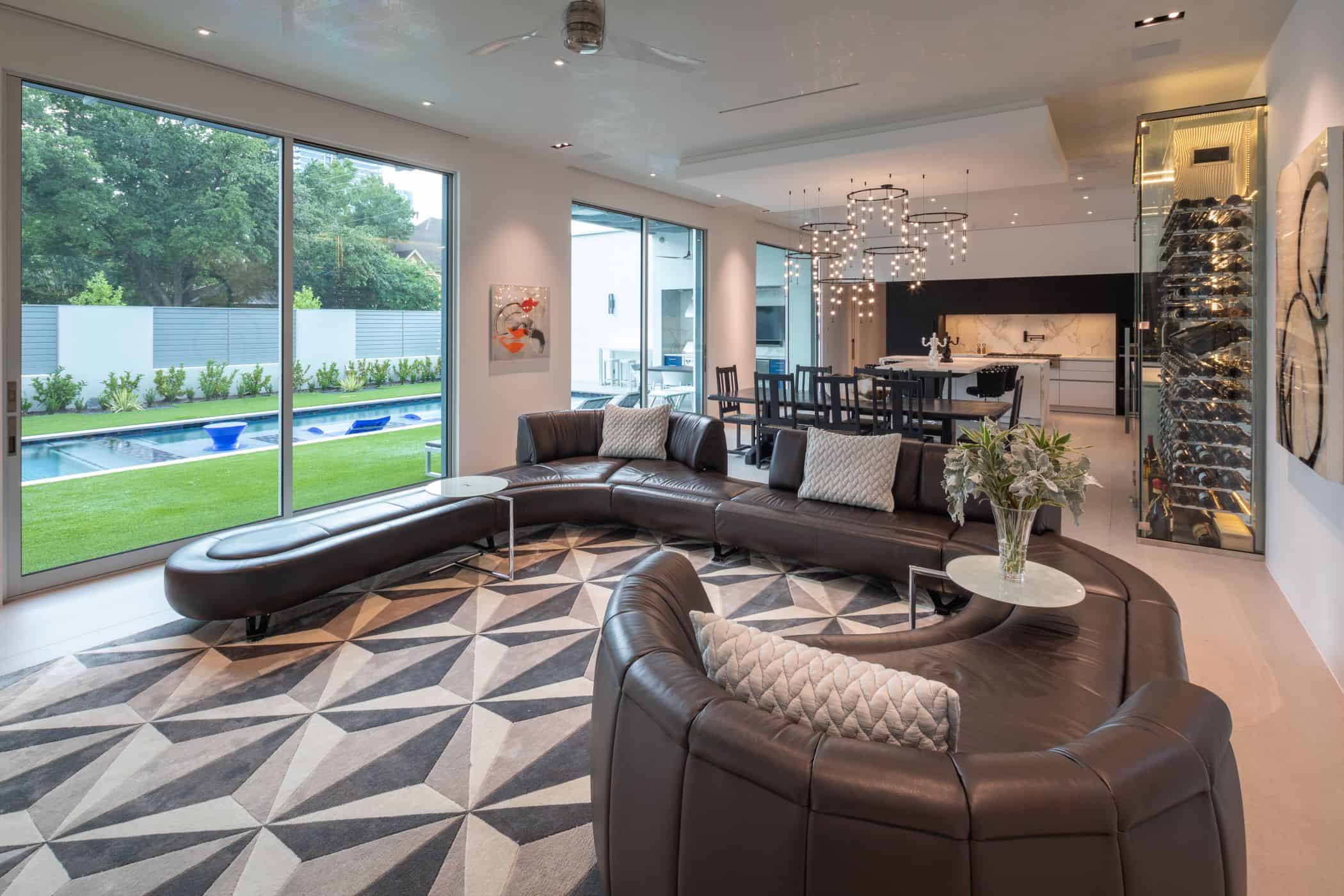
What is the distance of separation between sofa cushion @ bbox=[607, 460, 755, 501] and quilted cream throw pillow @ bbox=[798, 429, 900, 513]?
1.72ft

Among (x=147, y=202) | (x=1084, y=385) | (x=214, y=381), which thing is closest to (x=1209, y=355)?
(x=214, y=381)

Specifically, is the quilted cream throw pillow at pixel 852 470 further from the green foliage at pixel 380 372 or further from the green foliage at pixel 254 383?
the green foliage at pixel 254 383

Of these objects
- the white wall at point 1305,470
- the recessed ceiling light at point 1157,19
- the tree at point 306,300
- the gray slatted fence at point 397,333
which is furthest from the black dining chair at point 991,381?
the tree at point 306,300

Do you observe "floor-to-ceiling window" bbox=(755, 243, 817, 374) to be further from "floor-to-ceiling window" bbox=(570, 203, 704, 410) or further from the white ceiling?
the white ceiling

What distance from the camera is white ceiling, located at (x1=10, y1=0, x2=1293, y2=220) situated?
4.06 metres

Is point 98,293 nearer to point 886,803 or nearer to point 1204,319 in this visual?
point 886,803

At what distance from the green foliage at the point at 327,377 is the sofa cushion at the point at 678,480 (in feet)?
7.65

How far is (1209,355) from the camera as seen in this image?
197 inches

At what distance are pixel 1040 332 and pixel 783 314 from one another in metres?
4.78

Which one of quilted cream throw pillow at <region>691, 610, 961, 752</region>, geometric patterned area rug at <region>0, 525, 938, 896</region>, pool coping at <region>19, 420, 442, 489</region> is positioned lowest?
geometric patterned area rug at <region>0, 525, 938, 896</region>

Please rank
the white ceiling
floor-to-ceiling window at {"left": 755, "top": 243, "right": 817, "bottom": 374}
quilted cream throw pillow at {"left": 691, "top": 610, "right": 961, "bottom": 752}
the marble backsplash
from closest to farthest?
quilted cream throw pillow at {"left": 691, "top": 610, "right": 961, "bottom": 752} → the white ceiling → floor-to-ceiling window at {"left": 755, "top": 243, "right": 817, "bottom": 374} → the marble backsplash

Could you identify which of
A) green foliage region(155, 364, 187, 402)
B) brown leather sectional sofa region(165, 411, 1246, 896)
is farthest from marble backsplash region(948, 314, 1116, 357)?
green foliage region(155, 364, 187, 402)

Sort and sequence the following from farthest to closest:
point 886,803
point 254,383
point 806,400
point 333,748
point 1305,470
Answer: point 806,400
point 254,383
point 1305,470
point 333,748
point 886,803

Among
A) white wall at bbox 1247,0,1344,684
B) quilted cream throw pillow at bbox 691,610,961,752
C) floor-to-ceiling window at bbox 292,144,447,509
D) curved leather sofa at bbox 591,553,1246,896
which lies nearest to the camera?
curved leather sofa at bbox 591,553,1246,896
